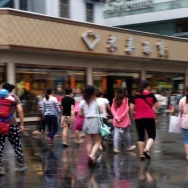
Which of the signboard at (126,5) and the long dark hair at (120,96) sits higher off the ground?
the signboard at (126,5)

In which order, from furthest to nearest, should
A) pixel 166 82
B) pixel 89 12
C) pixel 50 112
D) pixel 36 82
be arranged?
pixel 89 12
pixel 166 82
pixel 36 82
pixel 50 112

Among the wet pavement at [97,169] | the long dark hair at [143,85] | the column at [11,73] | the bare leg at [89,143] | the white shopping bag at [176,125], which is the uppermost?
the column at [11,73]

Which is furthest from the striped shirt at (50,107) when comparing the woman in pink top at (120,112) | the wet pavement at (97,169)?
the woman in pink top at (120,112)

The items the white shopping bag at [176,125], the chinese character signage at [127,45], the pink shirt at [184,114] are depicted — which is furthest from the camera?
the chinese character signage at [127,45]

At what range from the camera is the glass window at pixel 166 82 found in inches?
917

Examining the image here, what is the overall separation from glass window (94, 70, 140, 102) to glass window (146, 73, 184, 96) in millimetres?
1399

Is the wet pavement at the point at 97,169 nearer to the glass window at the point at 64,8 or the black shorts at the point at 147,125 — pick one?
the black shorts at the point at 147,125

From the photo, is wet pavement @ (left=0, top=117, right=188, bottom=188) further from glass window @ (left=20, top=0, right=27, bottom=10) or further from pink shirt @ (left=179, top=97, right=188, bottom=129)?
glass window @ (left=20, top=0, right=27, bottom=10)

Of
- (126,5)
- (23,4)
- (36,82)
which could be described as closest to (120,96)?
(36,82)

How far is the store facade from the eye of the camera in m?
15.2

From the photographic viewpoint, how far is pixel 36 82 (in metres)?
16.9

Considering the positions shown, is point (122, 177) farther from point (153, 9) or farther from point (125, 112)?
point (153, 9)

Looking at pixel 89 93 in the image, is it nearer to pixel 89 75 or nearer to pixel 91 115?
pixel 91 115

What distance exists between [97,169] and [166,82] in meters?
17.9
